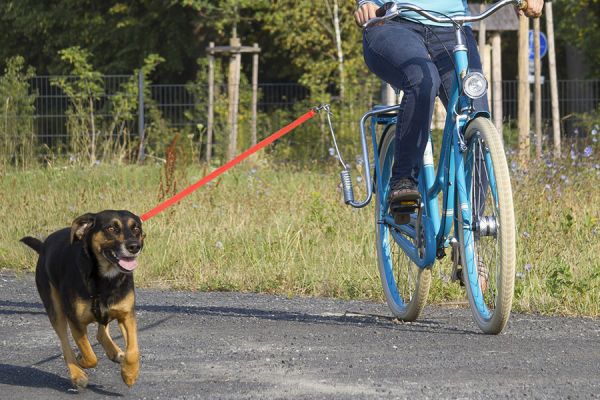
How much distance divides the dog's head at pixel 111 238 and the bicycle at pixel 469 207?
1.43 metres

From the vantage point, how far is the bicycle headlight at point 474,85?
19.6 feet

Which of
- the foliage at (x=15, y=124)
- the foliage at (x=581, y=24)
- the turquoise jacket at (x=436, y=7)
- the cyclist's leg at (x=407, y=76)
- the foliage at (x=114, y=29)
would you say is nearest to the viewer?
the cyclist's leg at (x=407, y=76)

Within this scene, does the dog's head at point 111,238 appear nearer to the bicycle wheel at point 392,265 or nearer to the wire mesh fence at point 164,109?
the bicycle wheel at point 392,265

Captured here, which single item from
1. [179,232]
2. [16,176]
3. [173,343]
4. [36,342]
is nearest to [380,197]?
[173,343]

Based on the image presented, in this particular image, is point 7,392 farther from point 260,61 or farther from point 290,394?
point 260,61

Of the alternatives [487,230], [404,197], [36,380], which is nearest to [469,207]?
[487,230]

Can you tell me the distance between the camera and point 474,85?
5992 millimetres

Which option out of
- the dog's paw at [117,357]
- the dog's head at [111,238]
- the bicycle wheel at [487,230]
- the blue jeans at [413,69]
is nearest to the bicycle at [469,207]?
the bicycle wheel at [487,230]

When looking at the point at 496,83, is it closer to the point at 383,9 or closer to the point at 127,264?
the point at 383,9

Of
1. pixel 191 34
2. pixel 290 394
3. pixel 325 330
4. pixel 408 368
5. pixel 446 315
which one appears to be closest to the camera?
pixel 290 394

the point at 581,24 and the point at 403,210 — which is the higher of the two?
the point at 581,24

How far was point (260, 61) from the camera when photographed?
33.7m

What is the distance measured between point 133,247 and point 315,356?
951mm

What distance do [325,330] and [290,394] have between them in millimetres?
1640
